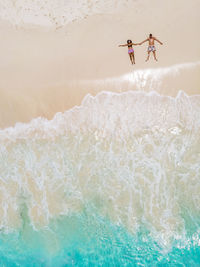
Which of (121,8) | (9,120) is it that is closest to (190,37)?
(121,8)

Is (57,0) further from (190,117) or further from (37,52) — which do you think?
(190,117)

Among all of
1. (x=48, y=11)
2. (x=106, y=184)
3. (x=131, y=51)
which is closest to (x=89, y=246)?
(x=106, y=184)

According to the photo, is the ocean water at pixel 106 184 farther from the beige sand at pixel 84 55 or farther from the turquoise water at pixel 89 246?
the beige sand at pixel 84 55

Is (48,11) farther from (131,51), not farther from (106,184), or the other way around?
(106,184)

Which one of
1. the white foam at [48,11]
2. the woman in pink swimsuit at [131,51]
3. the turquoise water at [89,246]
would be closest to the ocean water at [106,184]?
the turquoise water at [89,246]

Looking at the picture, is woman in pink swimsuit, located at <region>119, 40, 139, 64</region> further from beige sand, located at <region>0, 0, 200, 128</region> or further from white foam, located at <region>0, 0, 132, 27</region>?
white foam, located at <region>0, 0, 132, 27</region>
